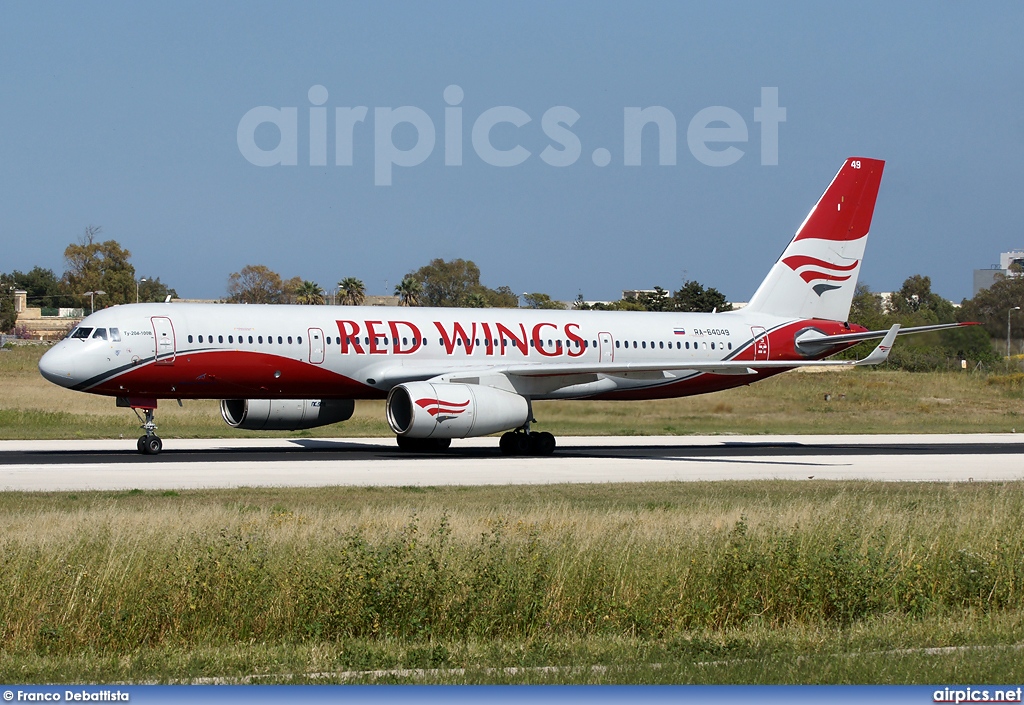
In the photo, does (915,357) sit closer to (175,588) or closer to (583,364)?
(583,364)

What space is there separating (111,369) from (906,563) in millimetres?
22536

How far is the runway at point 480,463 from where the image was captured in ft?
81.6

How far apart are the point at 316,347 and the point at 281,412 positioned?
11.3ft

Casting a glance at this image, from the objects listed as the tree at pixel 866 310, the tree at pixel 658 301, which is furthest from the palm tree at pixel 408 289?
the tree at pixel 866 310

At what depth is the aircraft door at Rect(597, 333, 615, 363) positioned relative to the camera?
37125 millimetres

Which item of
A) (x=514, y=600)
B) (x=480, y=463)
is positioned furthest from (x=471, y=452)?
(x=514, y=600)

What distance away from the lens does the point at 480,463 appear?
98.7ft

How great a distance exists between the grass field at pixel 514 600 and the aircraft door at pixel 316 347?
55.4ft

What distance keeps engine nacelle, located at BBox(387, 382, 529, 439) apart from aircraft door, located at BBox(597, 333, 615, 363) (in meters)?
5.77

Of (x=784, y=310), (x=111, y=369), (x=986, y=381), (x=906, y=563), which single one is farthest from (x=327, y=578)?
(x=986, y=381)

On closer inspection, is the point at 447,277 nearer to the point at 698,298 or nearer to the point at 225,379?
the point at 698,298

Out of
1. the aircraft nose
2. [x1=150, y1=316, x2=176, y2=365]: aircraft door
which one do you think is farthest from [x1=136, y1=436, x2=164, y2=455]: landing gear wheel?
the aircraft nose

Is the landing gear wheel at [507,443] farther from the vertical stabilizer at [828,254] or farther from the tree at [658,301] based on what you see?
the tree at [658,301]

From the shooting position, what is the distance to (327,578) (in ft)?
38.4
